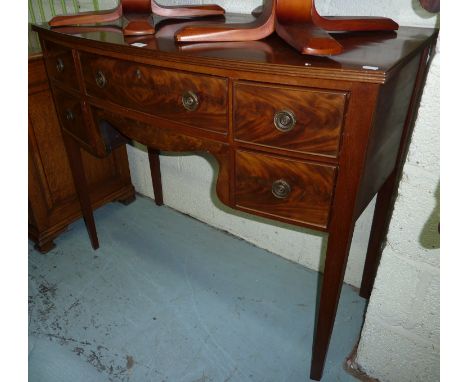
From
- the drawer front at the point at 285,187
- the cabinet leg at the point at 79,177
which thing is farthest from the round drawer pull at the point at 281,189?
the cabinet leg at the point at 79,177

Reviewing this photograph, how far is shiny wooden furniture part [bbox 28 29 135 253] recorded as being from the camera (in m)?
1.49

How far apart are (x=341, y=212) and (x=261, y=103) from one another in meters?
0.28

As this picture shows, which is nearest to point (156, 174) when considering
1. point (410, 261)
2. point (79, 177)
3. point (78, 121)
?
point (79, 177)

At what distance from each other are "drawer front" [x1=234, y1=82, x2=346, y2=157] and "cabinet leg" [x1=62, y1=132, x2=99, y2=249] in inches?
35.3

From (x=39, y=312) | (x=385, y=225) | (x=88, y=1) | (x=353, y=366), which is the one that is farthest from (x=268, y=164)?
(x=88, y=1)

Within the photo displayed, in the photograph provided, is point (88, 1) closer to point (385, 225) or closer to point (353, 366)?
point (385, 225)

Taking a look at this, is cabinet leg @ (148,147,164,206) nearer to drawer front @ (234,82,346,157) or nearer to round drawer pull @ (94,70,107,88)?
round drawer pull @ (94,70,107,88)

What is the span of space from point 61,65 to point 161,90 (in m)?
0.48

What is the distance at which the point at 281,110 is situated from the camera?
0.73 metres

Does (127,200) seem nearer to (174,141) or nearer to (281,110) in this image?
(174,141)

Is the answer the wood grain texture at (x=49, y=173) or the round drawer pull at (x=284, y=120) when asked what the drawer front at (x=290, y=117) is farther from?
the wood grain texture at (x=49, y=173)

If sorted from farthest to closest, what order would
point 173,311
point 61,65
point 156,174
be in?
point 156,174 → point 173,311 → point 61,65

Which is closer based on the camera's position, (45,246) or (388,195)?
(388,195)

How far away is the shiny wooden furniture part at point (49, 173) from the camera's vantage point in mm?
1485
